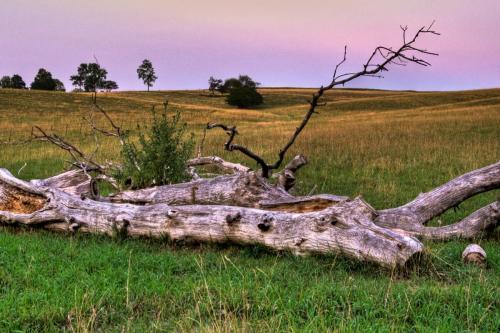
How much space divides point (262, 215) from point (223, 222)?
57cm

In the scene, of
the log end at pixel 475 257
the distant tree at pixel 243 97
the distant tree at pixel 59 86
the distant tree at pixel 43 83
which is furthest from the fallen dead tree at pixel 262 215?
the distant tree at pixel 59 86

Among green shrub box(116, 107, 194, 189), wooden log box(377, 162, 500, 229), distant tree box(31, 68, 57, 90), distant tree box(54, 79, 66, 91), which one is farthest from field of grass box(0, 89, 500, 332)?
distant tree box(54, 79, 66, 91)

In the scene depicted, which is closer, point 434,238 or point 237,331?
point 237,331

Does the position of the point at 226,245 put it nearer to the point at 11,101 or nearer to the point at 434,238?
the point at 434,238

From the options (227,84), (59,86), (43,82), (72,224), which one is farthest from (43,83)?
(72,224)

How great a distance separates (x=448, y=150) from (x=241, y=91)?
200 ft

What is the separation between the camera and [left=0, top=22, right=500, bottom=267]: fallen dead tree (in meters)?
5.93

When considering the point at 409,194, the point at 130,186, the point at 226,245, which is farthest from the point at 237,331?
the point at 409,194

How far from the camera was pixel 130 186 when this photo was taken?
10070 millimetres

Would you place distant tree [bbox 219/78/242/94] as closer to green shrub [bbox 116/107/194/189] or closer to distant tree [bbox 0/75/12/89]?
distant tree [bbox 0/75/12/89]

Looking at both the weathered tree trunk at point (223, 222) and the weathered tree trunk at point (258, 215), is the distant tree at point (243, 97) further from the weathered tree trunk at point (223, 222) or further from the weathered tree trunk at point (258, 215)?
the weathered tree trunk at point (223, 222)

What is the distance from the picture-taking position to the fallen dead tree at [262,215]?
593 centimetres

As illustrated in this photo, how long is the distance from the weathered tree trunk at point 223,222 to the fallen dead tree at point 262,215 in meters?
→ 0.01

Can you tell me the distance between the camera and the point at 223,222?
6.66 meters
